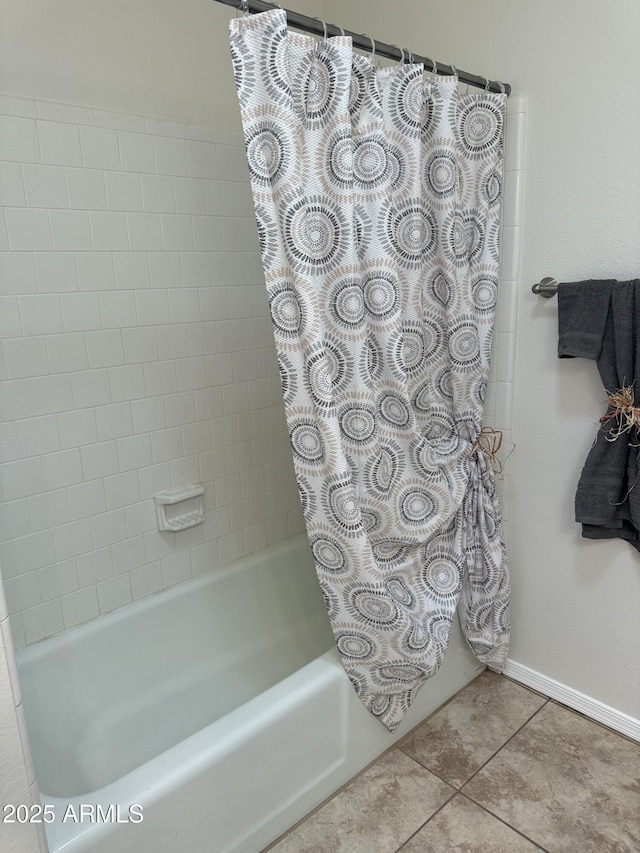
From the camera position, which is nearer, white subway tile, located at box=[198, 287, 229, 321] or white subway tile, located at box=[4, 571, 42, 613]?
white subway tile, located at box=[4, 571, 42, 613]

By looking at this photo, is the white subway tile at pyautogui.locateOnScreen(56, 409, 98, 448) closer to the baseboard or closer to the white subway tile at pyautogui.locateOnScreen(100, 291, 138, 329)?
the white subway tile at pyautogui.locateOnScreen(100, 291, 138, 329)

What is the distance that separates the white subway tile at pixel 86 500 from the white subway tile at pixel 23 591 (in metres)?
0.20

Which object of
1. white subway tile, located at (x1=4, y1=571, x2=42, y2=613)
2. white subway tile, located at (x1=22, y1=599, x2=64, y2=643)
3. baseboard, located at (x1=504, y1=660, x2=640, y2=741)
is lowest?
baseboard, located at (x1=504, y1=660, x2=640, y2=741)

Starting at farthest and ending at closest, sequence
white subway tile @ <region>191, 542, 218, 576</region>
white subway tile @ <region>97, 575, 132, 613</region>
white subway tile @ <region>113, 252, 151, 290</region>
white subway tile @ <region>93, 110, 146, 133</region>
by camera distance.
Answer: white subway tile @ <region>191, 542, 218, 576</region>
white subway tile @ <region>97, 575, 132, 613</region>
white subway tile @ <region>113, 252, 151, 290</region>
white subway tile @ <region>93, 110, 146, 133</region>

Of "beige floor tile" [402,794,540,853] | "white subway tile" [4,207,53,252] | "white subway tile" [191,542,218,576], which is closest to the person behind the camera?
"beige floor tile" [402,794,540,853]

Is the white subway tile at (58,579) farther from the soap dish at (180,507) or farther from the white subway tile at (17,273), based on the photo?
the white subway tile at (17,273)

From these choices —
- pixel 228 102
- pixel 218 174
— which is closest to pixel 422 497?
pixel 218 174

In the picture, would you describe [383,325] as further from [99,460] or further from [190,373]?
[99,460]

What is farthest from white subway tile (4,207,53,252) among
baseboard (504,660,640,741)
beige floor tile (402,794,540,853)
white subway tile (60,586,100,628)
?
baseboard (504,660,640,741)

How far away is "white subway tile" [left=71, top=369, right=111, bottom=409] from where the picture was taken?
6.02 feet

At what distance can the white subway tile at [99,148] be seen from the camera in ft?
5.75

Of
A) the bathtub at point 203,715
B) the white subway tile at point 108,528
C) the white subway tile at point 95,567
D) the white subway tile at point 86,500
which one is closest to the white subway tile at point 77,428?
the white subway tile at point 86,500

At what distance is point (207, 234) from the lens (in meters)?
2.06

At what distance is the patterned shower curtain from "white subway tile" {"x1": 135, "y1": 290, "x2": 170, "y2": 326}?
28.4 inches
